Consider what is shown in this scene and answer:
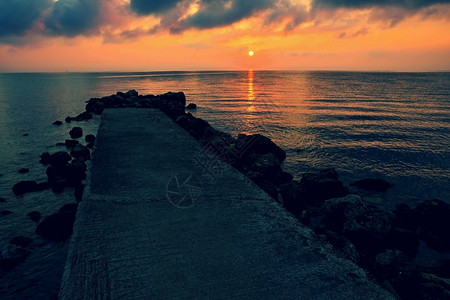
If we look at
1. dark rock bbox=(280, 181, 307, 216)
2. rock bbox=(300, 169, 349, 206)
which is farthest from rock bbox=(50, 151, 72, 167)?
rock bbox=(300, 169, 349, 206)

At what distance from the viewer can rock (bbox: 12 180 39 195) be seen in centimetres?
787

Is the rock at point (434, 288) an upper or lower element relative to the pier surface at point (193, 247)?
lower

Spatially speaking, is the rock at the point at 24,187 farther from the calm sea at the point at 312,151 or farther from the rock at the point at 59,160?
the rock at the point at 59,160

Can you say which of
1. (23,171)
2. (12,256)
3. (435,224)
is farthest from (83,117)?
(435,224)

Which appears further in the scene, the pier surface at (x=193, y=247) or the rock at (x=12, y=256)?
the rock at (x=12, y=256)

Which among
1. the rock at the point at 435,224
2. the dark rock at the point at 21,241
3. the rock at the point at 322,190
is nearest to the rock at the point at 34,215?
the dark rock at the point at 21,241

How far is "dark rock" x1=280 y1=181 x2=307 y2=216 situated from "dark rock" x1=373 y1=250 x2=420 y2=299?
251cm

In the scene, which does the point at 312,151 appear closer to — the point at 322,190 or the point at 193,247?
the point at 322,190

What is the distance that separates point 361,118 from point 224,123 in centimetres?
1051

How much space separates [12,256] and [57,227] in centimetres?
86

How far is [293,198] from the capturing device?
23.2 feet

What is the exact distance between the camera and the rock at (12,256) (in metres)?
4.77

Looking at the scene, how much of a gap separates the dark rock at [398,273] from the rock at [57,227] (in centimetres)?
556

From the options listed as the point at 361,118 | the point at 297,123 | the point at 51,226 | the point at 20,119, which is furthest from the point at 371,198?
the point at 20,119
